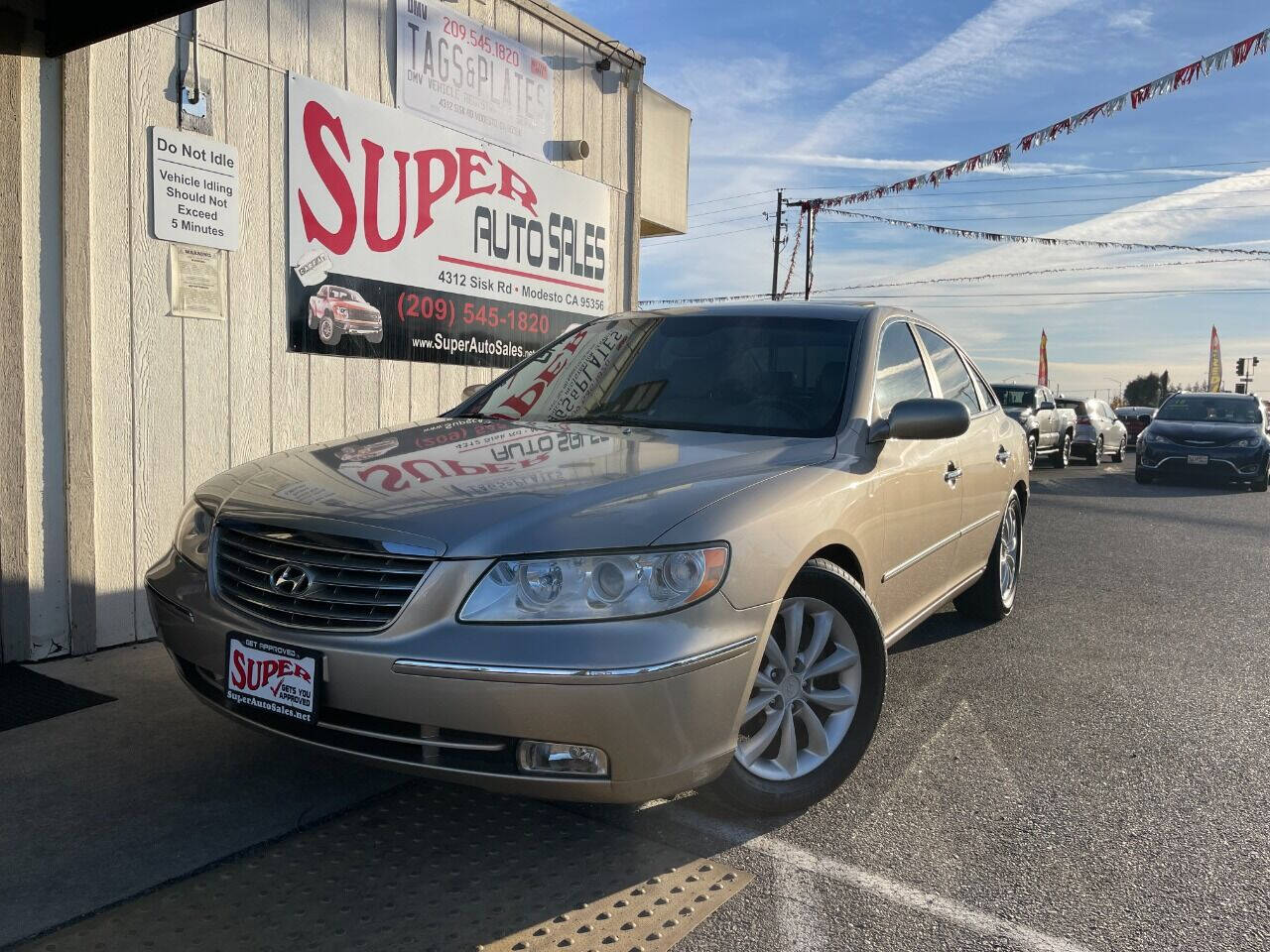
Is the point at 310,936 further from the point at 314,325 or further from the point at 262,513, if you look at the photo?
the point at 314,325

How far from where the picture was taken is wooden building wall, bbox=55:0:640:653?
14.4 feet

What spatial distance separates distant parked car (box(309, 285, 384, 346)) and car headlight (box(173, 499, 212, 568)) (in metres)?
2.58

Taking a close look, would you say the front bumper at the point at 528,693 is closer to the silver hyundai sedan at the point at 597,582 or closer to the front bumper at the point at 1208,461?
the silver hyundai sedan at the point at 597,582

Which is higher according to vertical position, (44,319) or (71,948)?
(44,319)

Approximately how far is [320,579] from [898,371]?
248 cm

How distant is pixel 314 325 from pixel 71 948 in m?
3.86

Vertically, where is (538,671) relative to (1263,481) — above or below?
above

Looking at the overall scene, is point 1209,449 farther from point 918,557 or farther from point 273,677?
point 273,677

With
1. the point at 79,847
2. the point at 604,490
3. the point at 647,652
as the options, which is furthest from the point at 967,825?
the point at 79,847

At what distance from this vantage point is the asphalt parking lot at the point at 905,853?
2379 mm

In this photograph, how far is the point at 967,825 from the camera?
2.98 m

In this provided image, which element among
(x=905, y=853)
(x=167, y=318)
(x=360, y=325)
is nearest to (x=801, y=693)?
(x=905, y=853)

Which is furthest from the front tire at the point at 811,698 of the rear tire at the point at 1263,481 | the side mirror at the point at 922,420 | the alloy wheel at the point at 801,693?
the rear tire at the point at 1263,481

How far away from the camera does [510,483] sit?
2.71 metres
